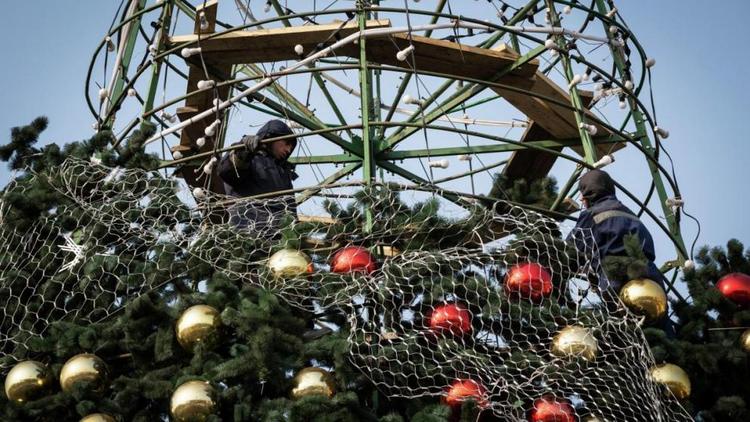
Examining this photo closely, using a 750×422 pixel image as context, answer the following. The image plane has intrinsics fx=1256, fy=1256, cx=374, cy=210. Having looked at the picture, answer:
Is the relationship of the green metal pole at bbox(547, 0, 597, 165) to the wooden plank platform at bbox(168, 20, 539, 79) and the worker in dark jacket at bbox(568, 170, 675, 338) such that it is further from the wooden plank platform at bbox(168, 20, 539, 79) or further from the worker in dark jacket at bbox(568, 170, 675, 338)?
the worker in dark jacket at bbox(568, 170, 675, 338)

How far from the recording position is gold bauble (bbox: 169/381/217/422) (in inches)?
237

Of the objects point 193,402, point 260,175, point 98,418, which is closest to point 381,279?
point 193,402

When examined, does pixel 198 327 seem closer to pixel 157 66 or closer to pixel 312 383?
pixel 312 383

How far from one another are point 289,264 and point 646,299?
1.99 m

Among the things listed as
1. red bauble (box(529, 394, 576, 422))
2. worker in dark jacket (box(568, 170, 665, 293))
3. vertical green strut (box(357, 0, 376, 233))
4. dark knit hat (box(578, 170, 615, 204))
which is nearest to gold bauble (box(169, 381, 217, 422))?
vertical green strut (box(357, 0, 376, 233))

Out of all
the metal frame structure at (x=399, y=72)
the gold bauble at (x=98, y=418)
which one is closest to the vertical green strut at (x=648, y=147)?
the metal frame structure at (x=399, y=72)

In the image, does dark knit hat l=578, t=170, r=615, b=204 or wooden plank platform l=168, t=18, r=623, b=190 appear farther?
wooden plank platform l=168, t=18, r=623, b=190

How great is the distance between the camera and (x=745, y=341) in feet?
23.7

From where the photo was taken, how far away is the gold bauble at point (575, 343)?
21.4ft

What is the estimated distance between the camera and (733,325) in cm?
742

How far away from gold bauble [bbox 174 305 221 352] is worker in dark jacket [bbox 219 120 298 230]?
3.15 feet

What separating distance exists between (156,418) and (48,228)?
158 cm

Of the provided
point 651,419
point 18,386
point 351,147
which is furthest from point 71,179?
point 651,419

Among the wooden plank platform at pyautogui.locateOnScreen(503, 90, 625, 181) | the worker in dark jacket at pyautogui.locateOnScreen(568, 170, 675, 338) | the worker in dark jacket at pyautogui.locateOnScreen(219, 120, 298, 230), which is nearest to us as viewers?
the worker in dark jacket at pyautogui.locateOnScreen(568, 170, 675, 338)
